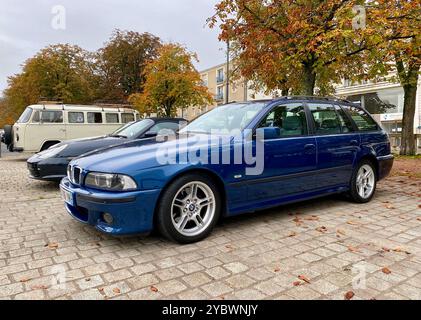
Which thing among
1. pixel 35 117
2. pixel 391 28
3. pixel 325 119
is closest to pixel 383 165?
pixel 325 119

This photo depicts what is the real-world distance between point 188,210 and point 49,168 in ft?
12.0

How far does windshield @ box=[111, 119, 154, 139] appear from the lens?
6.80 metres

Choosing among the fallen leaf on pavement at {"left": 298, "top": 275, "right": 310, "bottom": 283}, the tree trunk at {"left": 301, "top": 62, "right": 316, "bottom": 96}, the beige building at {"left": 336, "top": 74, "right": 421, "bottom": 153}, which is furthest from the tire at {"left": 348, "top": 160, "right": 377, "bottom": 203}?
the beige building at {"left": 336, "top": 74, "right": 421, "bottom": 153}

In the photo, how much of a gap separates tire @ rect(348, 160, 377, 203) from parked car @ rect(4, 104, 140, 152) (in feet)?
33.2

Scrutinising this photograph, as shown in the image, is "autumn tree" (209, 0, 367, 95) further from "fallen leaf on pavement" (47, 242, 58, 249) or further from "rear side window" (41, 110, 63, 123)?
"rear side window" (41, 110, 63, 123)

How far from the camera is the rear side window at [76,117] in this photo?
40.2 feet

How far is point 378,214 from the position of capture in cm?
458

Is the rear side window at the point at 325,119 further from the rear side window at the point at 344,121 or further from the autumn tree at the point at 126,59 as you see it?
the autumn tree at the point at 126,59

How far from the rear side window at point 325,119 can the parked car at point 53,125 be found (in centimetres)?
982

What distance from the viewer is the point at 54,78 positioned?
23812 mm

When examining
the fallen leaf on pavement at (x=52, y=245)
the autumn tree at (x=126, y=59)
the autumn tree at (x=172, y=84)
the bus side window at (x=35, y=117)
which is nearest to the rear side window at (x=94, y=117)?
the bus side window at (x=35, y=117)
